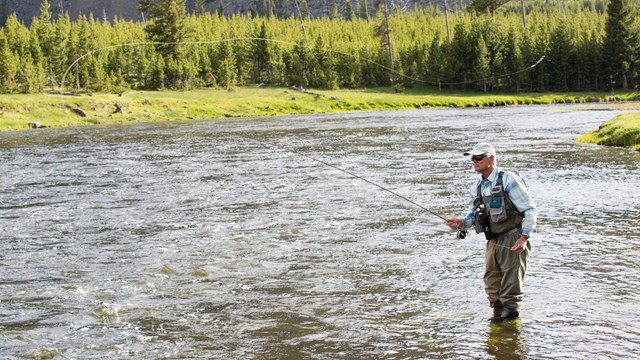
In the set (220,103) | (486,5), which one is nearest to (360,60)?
(486,5)

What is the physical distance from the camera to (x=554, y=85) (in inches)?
4409

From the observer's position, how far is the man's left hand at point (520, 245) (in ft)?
29.8

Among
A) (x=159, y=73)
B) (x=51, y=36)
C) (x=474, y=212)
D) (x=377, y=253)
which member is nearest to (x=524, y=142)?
(x=377, y=253)

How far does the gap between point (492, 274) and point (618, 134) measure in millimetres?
26285

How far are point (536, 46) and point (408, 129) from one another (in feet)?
234

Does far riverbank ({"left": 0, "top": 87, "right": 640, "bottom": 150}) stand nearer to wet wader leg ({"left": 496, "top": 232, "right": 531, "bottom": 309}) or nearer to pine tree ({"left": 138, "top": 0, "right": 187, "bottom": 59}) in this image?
pine tree ({"left": 138, "top": 0, "right": 187, "bottom": 59})

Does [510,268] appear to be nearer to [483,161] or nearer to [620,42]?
[483,161]

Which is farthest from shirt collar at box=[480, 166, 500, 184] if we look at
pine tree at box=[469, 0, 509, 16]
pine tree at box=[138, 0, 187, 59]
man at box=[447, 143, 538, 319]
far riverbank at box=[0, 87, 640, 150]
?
pine tree at box=[469, 0, 509, 16]

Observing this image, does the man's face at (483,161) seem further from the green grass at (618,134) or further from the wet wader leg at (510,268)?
the green grass at (618,134)

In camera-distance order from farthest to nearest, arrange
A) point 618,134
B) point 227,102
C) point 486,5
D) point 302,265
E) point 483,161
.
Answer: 1. point 486,5
2. point 227,102
3. point 618,134
4. point 302,265
5. point 483,161

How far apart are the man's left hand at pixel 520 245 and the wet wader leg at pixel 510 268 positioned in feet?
0.52

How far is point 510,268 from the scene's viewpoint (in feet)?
31.0

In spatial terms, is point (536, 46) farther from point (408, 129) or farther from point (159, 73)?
point (408, 129)

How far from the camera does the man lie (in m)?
9.15
